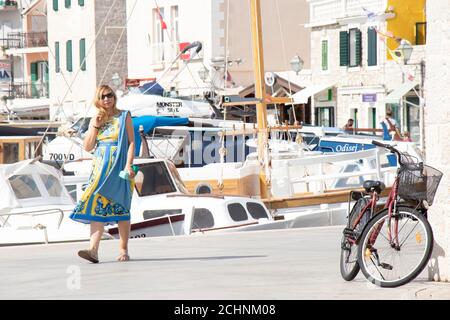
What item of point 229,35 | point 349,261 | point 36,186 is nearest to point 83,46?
point 229,35

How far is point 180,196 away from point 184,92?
3813 cm

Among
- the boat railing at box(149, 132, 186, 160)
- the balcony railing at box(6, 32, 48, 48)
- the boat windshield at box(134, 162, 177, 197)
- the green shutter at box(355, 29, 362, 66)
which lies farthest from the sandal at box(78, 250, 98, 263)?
the balcony railing at box(6, 32, 48, 48)

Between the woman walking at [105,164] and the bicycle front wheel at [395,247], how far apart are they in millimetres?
3168

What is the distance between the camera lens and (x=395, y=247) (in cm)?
1062

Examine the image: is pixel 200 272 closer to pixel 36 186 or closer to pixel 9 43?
pixel 36 186

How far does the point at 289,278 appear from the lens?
1159 centimetres

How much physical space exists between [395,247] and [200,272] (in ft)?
7.32

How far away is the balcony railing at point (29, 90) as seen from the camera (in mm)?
82188

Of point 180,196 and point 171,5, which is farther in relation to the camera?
point 171,5

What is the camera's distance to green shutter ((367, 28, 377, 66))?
55.8 m

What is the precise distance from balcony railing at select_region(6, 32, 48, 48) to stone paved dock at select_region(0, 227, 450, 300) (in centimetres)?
6780

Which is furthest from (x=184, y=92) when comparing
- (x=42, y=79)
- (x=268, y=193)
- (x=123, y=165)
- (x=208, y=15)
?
(x=123, y=165)

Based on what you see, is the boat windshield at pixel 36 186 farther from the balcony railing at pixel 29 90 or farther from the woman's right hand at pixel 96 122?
the balcony railing at pixel 29 90
